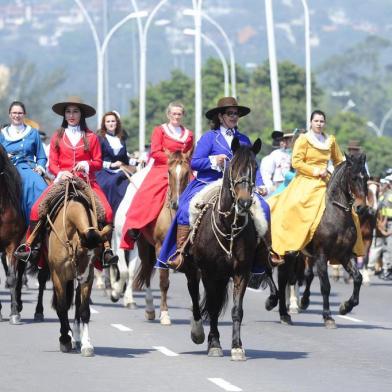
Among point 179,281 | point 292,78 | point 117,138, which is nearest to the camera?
point 117,138

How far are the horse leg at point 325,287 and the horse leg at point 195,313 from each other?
3303 mm

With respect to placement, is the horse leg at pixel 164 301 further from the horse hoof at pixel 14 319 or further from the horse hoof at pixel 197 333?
the horse hoof at pixel 197 333

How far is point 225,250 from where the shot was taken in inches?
674

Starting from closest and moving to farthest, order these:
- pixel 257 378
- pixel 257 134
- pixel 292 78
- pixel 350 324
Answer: pixel 257 378
pixel 350 324
pixel 257 134
pixel 292 78

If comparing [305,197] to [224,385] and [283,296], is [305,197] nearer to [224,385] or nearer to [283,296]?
[283,296]

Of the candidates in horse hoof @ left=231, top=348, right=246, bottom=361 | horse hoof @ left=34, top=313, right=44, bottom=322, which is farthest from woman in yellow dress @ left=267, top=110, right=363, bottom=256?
horse hoof @ left=231, top=348, right=246, bottom=361

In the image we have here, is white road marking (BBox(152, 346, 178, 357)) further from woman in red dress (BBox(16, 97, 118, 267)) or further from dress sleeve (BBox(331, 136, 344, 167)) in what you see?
dress sleeve (BBox(331, 136, 344, 167))

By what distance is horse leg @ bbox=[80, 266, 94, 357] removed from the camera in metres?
16.7

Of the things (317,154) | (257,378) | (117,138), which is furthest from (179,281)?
(257,378)

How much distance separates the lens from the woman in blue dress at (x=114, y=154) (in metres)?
25.5

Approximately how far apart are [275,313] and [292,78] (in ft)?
322

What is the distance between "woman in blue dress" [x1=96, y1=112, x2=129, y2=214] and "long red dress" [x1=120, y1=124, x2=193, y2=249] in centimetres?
234

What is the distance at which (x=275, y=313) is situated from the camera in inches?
928

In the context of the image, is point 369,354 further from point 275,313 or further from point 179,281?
point 179,281
